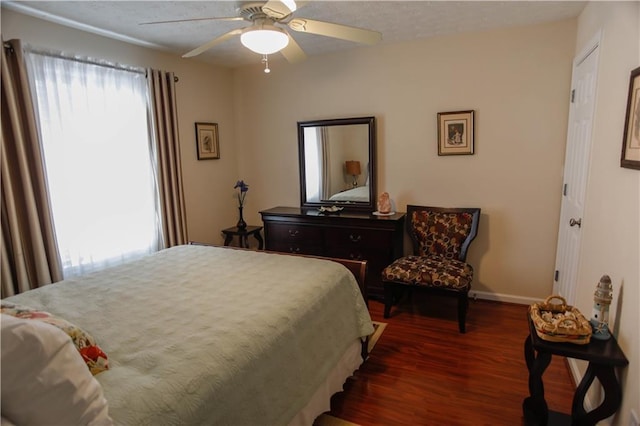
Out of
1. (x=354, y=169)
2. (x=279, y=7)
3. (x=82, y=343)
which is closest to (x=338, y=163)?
(x=354, y=169)

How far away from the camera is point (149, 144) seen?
3.52 meters

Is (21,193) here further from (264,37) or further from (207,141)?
(264,37)

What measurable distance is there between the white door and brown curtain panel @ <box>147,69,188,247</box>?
344 cm

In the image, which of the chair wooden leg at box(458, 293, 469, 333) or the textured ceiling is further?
the chair wooden leg at box(458, 293, 469, 333)

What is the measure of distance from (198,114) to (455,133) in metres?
2.76

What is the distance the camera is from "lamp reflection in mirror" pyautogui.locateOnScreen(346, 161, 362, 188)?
12.9ft

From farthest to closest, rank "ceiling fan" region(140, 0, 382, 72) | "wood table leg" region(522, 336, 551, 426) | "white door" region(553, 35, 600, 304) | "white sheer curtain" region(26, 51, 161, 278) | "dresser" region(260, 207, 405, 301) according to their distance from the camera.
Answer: "dresser" region(260, 207, 405, 301), "white sheer curtain" region(26, 51, 161, 278), "white door" region(553, 35, 600, 304), "ceiling fan" region(140, 0, 382, 72), "wood table leg" region(522, 336, 551, 426)

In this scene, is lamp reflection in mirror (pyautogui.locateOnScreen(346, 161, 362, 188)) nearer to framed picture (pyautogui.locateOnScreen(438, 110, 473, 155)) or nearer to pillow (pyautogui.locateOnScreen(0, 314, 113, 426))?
framed picture (pyautogui.locateOnScreen(438, 110, 473, 155))

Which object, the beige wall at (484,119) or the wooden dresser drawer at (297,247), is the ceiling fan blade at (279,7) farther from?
the wooden dresser drawer at (297,247)

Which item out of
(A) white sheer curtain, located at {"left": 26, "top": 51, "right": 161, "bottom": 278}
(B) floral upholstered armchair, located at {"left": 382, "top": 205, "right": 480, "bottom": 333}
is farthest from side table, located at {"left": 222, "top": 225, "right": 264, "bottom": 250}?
(B) floral upholstered armchair, located at {"left": 382, "top": 205, "right": 480, "bottom": 333}

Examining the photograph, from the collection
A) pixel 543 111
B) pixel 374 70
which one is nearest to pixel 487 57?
pixel 543 111

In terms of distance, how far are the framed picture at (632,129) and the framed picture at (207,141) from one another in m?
3.70

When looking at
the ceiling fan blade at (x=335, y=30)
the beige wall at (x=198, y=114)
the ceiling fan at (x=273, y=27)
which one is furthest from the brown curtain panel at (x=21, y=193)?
the ceiling fan blade at (x=335, y=30)

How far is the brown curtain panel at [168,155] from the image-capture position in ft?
11.5
